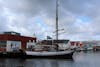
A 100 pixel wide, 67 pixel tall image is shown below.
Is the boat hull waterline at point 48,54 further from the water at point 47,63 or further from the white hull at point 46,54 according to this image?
the water at point 47,63

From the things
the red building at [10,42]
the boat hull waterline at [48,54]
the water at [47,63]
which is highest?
the red building at [10,42]

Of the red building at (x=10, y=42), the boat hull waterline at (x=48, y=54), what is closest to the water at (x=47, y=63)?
the boat hull waterline at (x=48, y=54)

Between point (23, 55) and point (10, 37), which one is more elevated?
point (10, 37)

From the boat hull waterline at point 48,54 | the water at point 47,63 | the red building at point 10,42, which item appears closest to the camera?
the water at point 47,63

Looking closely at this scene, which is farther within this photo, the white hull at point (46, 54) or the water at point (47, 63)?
the white hull at point (46, 54)

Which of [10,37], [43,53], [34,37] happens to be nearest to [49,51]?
[43,53]

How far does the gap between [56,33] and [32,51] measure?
12.3 m

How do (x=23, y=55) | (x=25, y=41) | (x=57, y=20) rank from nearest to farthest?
1. (x=23, y=55)
2. (x=57, y=20)
3. (x=25, y=41)

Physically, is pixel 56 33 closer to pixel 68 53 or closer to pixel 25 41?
pixel 68 53

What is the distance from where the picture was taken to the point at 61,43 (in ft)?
455

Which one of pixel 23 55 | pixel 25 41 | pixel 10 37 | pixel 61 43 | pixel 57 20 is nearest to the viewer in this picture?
pixel 23 55

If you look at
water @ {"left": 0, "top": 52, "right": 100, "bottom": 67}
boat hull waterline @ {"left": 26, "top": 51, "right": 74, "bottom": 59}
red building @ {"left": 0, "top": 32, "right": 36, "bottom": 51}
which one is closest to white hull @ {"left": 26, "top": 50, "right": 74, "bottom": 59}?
boat hull waterline @ {"left": 26, "top": 51, "right": 74, "bottom": 59}

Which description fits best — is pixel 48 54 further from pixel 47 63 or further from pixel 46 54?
pixel 47 63

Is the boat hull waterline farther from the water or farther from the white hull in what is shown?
the water
